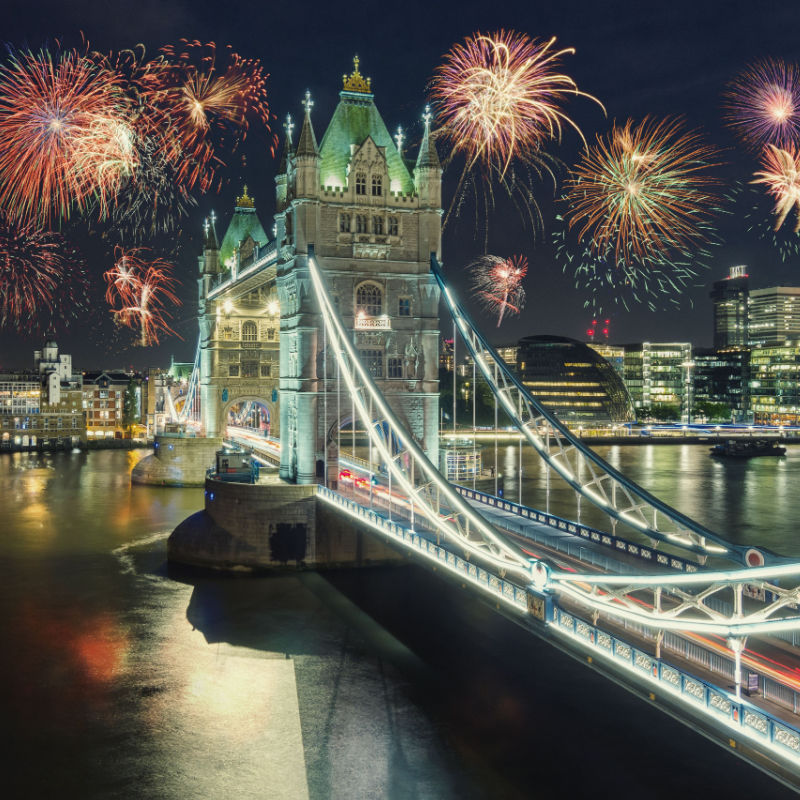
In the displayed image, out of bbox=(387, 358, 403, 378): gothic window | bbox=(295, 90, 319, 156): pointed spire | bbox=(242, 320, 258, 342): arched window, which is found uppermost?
bbox=(295, 90, 319, 156): pointed spire

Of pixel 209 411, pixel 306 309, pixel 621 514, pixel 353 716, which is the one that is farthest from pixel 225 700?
pixel 209 411

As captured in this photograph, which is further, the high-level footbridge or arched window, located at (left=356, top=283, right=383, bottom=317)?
arched window, located at (left=356, top=283, right=383, bottom=317)

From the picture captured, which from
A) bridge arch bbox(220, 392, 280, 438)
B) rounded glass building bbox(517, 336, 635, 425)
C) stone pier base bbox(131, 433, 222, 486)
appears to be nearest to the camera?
stone pier base bbox(131, 433, 222, 486)

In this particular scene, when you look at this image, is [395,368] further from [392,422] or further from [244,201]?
[244,201]

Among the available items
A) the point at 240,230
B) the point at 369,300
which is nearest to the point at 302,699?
the point at 369,300

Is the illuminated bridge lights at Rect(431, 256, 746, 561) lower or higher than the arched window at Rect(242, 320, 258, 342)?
lower

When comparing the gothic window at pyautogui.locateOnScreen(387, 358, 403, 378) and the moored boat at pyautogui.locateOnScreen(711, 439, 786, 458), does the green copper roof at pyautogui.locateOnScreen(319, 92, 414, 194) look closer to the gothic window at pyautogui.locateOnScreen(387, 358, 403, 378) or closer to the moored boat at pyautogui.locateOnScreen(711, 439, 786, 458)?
the gothic window at pyautogui.locateOnScreen(387, 358, 403, 378)

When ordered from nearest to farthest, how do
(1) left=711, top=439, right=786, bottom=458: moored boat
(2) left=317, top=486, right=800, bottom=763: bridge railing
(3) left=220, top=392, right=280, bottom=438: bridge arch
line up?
(2) left=317, top=486, right=800, bottom=763: bridge railing < (3) left=220, top=392, right=280, bottom=438: bridge arch < (1) left=711, top=439, right=786, bottom=458: moored boat

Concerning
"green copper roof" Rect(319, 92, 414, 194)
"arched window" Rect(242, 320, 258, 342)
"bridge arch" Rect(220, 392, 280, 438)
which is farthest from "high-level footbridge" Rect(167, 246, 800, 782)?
"bridge arch" Rect(220, 392, 280, 438)
